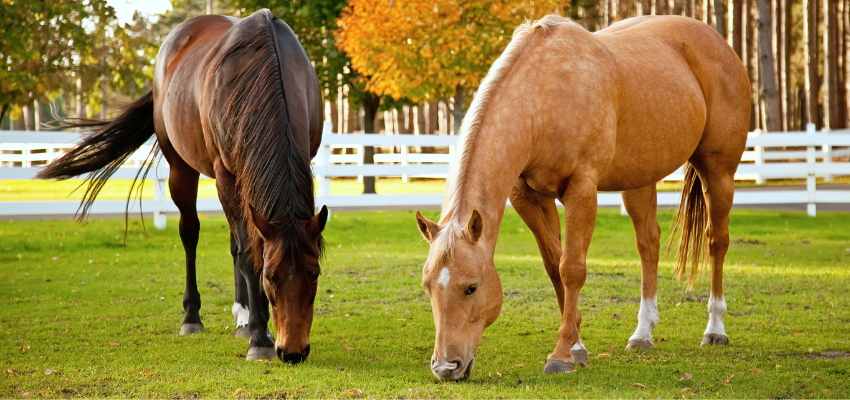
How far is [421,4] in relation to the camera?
13445 mm

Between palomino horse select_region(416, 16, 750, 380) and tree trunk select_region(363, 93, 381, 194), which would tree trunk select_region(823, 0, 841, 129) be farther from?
palomino horse select_region(416, 16, 750, 380)

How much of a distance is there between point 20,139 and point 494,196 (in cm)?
787

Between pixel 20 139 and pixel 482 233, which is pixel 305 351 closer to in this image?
pixel 482 233

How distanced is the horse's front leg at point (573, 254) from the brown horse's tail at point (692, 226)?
1873 millimetres

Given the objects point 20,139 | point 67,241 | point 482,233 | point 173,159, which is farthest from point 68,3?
point 482,233

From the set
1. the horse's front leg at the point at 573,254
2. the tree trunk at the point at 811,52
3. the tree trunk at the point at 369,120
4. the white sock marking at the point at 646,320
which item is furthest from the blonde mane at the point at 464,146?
the tree trunk at the point at 811,52

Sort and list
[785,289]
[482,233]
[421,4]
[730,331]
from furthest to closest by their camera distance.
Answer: [421,4], [785,289], [730,331], [482,233]

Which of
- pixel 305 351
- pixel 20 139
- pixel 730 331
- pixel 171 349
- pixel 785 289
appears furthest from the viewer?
pixel 20 139

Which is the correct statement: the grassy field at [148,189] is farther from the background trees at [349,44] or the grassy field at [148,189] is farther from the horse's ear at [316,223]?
the horse's ear at [316,223]

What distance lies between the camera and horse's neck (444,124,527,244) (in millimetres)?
3418

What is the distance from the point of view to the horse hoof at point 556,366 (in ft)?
12.4

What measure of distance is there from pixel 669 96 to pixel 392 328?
241 centimetres

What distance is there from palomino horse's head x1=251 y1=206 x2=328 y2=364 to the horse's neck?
71 centimetres

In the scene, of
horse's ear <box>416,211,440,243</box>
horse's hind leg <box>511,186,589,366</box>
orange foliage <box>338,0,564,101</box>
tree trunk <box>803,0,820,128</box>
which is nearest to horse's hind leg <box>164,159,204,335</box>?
→ horse's hind leg <box>511,186,589,366</box>
